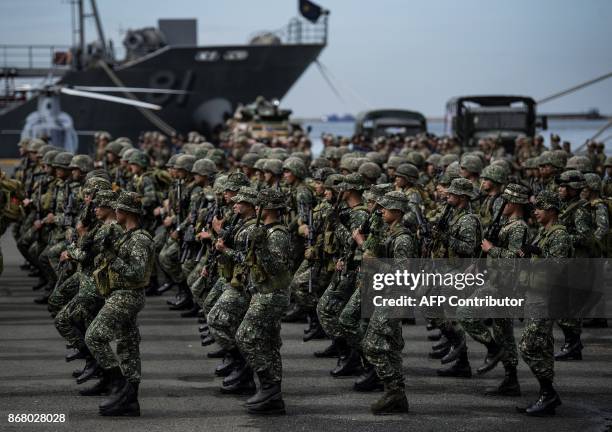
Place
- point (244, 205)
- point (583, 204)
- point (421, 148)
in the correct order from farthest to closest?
point (421, 148) < point (583, 204) < point (244, 205)

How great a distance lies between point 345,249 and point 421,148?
1429 cm

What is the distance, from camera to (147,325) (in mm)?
12508

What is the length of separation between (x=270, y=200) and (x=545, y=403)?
2763 mm

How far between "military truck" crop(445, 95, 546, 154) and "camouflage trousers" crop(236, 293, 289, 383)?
864 inches

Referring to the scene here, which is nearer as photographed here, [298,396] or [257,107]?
[298,396]

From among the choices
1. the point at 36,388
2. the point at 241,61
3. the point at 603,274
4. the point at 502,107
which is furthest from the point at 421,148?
the point at 241,61

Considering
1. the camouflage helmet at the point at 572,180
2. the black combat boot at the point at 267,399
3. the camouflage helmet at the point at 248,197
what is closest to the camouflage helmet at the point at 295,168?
the camouflage helmet at the point at 572,180

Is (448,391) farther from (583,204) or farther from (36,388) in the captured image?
(36,388)

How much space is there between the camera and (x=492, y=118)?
3042cm

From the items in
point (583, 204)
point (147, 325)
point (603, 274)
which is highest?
point (583, 204)

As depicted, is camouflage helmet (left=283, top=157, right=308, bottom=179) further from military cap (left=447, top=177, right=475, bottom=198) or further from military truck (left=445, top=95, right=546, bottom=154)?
military truck (left=445, top=95, right=546, bottom=154)

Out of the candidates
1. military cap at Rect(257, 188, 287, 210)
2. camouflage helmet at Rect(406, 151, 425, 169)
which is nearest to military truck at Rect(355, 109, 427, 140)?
camouflage helmet at Rect(406, 151, 425, 169)

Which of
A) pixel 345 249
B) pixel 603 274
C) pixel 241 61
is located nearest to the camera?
pixel 345 249

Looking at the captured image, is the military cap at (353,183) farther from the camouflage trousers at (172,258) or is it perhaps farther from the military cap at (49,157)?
the military cap at (49,157)
